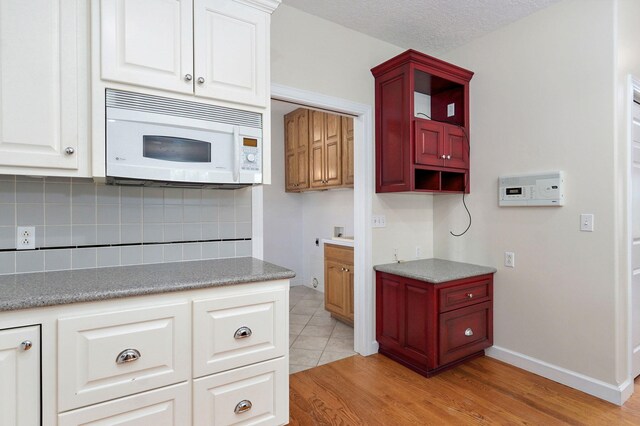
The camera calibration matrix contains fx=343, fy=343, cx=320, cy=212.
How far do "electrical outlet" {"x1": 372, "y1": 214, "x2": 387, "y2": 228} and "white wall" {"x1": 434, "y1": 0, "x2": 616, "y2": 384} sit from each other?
717mm

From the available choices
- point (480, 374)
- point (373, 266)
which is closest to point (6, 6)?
point (373, 266)

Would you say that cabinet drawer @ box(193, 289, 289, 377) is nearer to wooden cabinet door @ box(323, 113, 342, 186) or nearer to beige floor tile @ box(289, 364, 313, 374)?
beige floor tile @ box(289, 364, 313, 374)

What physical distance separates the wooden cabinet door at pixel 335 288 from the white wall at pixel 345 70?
0.77m

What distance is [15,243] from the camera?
165 centimetres

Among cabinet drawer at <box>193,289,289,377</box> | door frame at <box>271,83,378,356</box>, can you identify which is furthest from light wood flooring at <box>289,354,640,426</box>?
cabinet drawer at <box>193,289,289,377</box>

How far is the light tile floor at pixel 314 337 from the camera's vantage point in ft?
9.18

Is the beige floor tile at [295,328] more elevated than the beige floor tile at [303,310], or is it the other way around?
the beige floor tile at [303,310]

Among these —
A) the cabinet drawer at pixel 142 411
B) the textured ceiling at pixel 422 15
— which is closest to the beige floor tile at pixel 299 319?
the cabinet drawer at pixel 142 411

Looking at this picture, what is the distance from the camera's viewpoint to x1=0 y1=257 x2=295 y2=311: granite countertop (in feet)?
4.13

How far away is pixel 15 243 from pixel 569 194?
3255 mm

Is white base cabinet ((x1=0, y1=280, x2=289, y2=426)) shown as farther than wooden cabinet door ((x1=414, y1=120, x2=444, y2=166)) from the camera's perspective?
No

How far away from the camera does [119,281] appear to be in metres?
1.49

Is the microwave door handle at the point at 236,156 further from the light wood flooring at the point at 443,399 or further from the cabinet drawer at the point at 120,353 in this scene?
the light wood flooring at the point at 443,399

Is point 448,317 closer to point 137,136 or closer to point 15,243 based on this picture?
point 137,136
